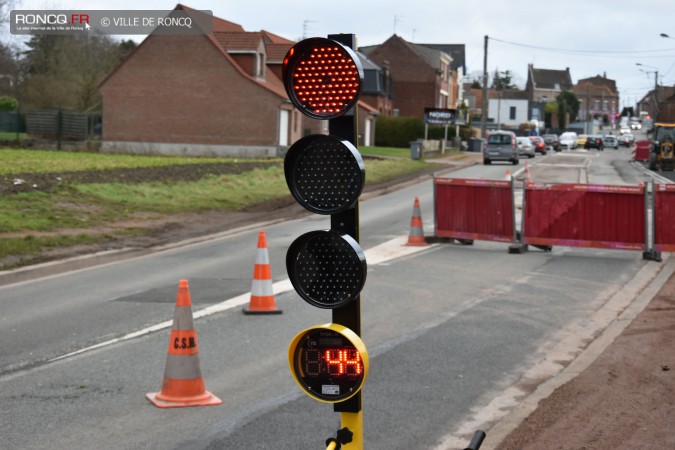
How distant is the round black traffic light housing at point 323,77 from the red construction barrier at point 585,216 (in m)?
14.4

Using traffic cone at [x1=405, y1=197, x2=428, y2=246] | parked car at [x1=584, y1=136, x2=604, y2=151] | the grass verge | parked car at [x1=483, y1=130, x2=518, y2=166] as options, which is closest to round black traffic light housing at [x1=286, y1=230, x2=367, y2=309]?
the grass verge

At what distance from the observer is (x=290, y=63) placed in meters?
3.74

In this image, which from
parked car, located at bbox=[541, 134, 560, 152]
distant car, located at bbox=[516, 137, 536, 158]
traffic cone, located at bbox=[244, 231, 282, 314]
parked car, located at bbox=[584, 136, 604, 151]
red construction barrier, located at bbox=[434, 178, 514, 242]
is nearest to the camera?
traffic cone, located at bbox=[244, 231, 282, 314]

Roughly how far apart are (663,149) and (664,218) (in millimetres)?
39005

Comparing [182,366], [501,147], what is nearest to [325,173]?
[182,366]

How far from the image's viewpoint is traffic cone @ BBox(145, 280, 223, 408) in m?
7.52

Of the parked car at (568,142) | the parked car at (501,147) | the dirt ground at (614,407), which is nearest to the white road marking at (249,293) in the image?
the dirt ground at (614,407)

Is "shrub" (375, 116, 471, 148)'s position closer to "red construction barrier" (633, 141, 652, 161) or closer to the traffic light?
"red construction barrier" (633, 141, 652, 161)

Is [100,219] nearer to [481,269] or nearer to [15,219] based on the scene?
[15,219]

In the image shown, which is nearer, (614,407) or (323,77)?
(323,77)

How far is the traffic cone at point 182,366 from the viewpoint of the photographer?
7523mm

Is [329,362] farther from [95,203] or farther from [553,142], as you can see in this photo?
[553,142]

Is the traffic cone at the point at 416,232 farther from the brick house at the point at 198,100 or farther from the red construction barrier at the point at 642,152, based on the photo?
the red construction barrier at the point at 642,152

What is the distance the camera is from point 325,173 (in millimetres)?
3664
